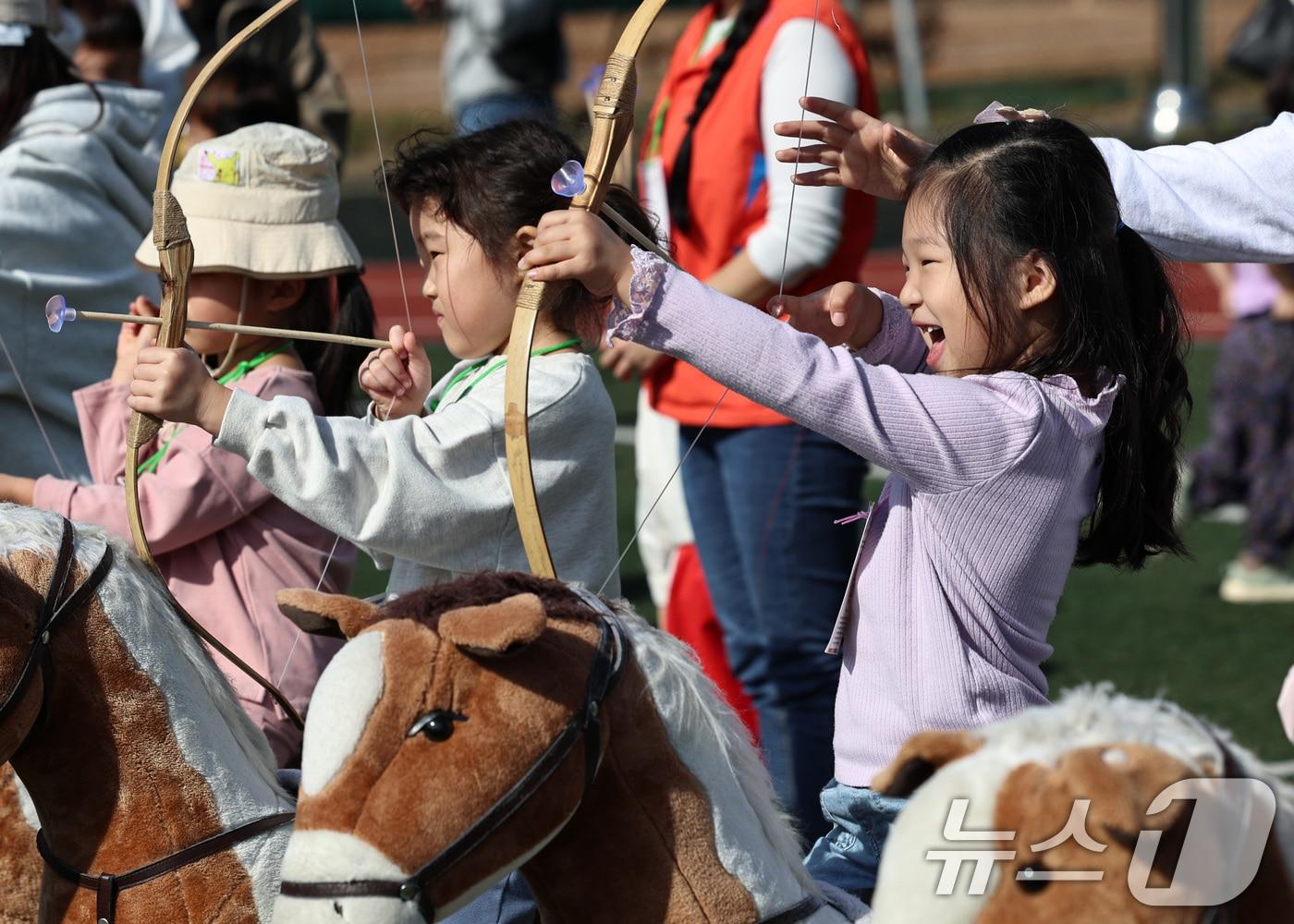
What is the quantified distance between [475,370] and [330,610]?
0.85 m

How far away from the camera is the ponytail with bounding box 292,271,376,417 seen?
290 cm

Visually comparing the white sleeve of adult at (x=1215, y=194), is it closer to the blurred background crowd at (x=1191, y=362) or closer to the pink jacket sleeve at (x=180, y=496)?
the blurred background crowd at (x=1191, y=362)

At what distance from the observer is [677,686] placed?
1.67 metres

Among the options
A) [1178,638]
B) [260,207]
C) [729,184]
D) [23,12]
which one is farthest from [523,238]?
[1178,638]

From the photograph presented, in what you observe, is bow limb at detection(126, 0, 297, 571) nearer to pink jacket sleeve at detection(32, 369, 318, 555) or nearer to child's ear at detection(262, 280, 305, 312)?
pink jacket sleeve at detection(32, 369, 318, 555)

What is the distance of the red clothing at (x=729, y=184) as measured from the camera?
10.8 feet

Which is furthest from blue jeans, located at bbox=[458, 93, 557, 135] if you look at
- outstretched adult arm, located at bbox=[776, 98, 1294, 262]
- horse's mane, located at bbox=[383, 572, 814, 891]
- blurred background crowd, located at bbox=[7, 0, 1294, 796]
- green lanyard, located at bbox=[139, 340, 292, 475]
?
horse's mane, located at bbox=[383, 572, 814, 891]

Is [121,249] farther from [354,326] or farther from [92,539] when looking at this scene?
[92,539]

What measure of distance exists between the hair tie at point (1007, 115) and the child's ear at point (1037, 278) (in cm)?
23

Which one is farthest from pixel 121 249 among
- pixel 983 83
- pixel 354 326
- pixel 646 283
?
pixel 983 83

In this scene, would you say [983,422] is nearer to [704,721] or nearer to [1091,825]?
[704,721]

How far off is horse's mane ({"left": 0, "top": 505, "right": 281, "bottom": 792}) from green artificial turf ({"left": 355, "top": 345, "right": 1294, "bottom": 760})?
10.0 feet

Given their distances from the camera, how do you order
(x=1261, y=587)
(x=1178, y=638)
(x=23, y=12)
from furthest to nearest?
(x=1261, y=587) < (x=1178, y=638) < (x=23, y=12)

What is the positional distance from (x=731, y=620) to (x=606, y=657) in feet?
6.02
